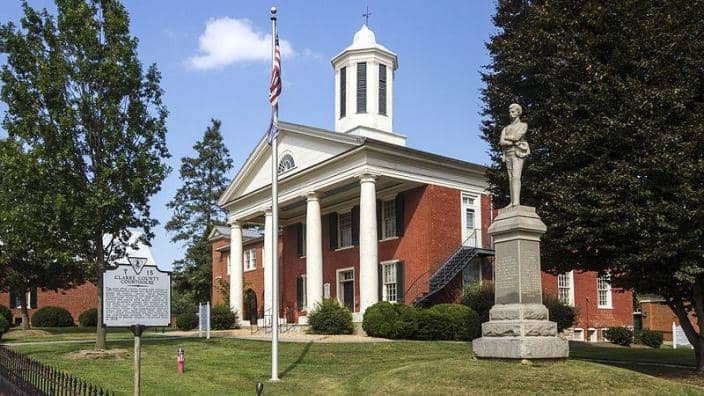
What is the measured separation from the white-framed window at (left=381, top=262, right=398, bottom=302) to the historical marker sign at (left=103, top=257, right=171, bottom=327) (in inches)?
915

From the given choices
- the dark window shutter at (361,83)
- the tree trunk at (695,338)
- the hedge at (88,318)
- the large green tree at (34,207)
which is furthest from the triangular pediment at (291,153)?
the hedge at (88,318)

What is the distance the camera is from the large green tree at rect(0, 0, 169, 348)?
22484mm

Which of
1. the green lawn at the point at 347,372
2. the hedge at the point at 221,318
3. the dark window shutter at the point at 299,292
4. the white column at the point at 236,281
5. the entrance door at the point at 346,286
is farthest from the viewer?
the dark window shutter at the point at 299,292

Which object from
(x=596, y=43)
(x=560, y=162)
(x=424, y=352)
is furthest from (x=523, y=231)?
(x=424, y=352)

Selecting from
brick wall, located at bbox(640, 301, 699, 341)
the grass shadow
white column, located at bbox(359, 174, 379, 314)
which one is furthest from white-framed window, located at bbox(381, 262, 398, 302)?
brick wall, located at bbox(640, 301, 699, 341)

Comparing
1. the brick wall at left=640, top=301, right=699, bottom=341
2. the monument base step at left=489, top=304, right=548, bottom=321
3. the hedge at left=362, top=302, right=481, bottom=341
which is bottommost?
the brick wall at left=640, top=301, right=699, bottom=341

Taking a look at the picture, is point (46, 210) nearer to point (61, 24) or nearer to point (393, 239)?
point (61, 24)

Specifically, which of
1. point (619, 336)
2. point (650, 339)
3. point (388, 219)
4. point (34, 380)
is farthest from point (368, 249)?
point (34, 380)

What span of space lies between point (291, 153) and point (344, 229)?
206 inches

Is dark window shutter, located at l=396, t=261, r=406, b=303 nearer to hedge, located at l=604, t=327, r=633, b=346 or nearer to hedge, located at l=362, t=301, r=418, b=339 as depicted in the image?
hedge, located at l=362, t=301, r=418, b=339

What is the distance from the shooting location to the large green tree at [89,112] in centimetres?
2248

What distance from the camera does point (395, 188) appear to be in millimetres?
34000

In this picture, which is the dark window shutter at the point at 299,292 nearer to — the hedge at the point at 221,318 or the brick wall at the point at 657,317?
the hedge at the point at 221,318

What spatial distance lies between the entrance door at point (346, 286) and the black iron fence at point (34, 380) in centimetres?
2352
